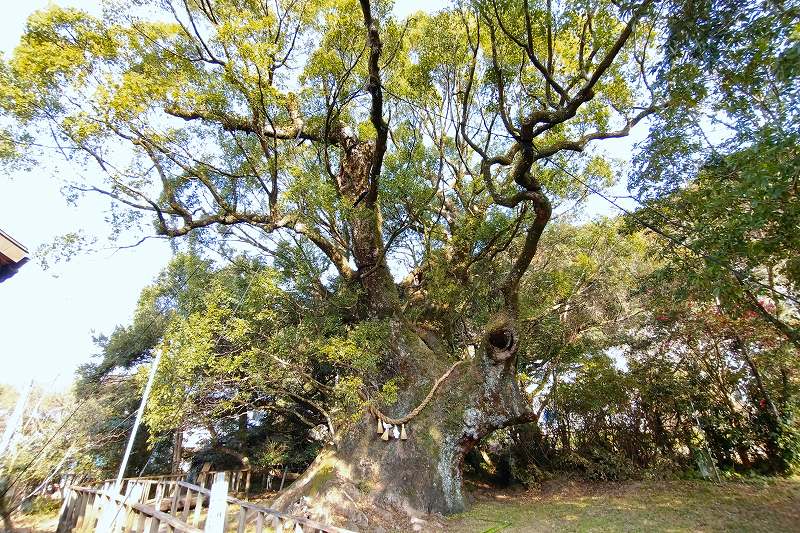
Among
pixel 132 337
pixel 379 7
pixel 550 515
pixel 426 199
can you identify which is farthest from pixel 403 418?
pixel 132 337

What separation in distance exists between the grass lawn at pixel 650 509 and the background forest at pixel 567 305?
766mm

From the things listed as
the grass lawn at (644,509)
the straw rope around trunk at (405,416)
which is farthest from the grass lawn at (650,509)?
the straw rope around trunk at (405,416)

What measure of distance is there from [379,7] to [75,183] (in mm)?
5803

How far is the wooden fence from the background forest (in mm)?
866

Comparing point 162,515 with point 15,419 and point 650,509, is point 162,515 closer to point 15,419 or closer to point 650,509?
point 15,419

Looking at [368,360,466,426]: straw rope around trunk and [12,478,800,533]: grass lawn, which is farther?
[368,360,466,426]: straw rope around trunk

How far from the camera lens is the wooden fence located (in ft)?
10.3

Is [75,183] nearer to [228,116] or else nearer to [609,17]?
[228,116]

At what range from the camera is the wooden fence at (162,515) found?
10.3 ft

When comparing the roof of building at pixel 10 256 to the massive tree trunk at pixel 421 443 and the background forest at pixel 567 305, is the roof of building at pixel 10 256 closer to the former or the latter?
the background forest at pixel 567 305

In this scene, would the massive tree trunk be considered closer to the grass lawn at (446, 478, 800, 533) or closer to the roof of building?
the grass lawn at (446, 478, 800, 533)

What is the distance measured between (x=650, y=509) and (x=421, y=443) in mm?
3524

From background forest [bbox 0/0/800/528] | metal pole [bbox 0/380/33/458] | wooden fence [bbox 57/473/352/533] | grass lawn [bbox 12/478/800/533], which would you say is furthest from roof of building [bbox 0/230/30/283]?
grass lawn [bbox 12/478/800/533]

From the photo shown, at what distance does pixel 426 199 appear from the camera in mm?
7492
